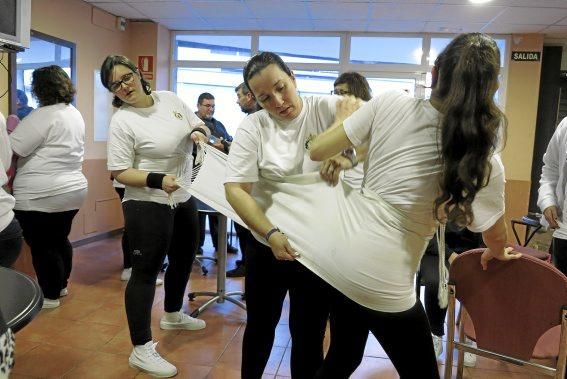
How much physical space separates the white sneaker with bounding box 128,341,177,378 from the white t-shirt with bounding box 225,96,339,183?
1.17 meters

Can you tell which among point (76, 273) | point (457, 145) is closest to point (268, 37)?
point (76, 273)

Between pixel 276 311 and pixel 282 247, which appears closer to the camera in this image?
pixel 282 247

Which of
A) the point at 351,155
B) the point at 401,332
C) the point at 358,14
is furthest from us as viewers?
the point at 358,14

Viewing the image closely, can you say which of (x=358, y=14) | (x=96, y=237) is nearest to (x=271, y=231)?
(x=358, y=14)

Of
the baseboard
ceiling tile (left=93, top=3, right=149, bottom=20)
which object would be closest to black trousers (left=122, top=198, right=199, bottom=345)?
the baseboard

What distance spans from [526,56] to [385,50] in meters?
1.61

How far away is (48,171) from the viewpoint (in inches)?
109

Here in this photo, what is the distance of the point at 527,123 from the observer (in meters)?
5.22

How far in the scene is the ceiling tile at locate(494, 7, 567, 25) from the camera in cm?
424

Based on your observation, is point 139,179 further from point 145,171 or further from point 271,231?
point 271,231

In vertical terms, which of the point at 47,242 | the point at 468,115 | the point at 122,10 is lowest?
the point at 47,242

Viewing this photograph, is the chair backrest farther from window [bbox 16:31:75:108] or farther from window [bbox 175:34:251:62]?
window [bbox 175:34:251:62]

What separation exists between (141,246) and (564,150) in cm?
205

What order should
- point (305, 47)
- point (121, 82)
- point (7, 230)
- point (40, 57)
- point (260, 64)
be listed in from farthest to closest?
point (305, 47) → point (40, 57) → point (121, 82) → point (7, 230) → point (260, 64)
